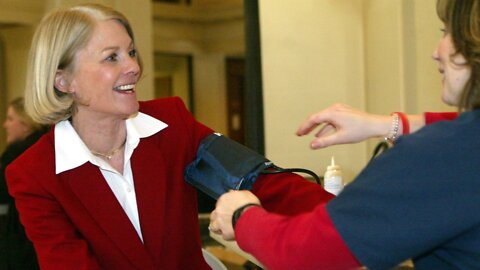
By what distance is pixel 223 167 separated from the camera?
1.94 m

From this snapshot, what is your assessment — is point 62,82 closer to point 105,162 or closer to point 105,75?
point 105,75

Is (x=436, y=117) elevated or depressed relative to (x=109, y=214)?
elevated

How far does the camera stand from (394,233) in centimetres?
113

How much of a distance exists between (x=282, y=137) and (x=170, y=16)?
21.8ft

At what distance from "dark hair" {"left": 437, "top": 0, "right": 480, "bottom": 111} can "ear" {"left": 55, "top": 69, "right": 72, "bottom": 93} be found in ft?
4.17

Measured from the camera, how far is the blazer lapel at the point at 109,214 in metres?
1.93

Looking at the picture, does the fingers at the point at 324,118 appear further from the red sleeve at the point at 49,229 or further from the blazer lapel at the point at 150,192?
the red sleeve at the point at 49,229

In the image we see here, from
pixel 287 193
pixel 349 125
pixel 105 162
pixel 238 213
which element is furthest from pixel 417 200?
pixel 105 162

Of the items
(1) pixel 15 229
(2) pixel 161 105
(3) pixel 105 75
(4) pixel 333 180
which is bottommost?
(1) pixel 15 229

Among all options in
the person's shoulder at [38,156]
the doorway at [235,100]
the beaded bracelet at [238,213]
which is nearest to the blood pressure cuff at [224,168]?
the person's shoulder at [38,156]

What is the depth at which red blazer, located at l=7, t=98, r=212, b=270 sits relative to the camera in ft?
6.16

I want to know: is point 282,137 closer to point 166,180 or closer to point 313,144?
point 166,180

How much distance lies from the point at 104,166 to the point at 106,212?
151 mm

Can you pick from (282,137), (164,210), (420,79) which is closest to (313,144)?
(164,210)
